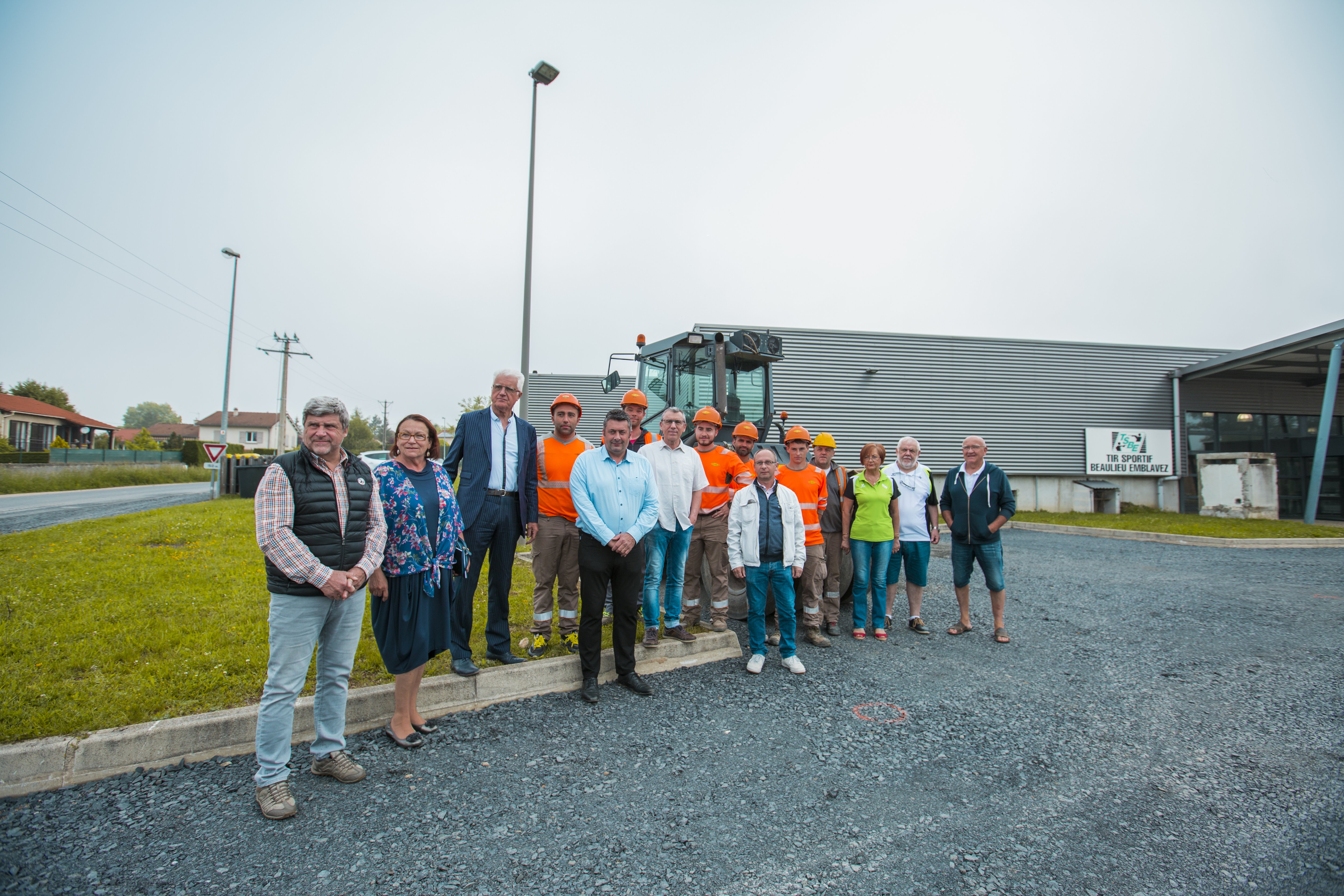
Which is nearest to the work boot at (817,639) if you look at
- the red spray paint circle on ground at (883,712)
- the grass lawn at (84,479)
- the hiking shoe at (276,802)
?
the red spray paint circle on ground at (883,712)

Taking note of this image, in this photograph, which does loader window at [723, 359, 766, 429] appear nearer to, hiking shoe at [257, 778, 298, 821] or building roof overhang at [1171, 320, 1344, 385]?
hiking shoe at [257, 778, 298, 821]

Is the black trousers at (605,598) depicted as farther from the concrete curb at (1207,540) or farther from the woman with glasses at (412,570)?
the concrete curb at (1207,540)

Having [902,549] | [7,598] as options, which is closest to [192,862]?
[7,598]

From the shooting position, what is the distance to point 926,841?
2.56 meters

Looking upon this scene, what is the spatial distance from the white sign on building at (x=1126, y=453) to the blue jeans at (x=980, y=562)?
705 inches

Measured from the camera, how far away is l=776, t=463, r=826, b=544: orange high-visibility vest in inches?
213

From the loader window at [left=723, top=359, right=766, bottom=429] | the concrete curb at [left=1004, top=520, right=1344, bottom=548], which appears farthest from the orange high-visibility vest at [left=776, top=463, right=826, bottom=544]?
the concrete curb at [left=1004, top=520, right=1344, bottom=548]

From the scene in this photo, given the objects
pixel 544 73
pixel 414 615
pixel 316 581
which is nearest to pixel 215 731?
pixel 414 615

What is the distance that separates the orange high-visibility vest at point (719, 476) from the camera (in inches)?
212

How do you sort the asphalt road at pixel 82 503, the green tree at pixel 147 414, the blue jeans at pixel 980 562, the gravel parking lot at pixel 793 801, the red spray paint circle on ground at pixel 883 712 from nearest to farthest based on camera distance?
the gravel parking lot at pixel 793 801
the red spray paint circle on ground at pixel 883 712
the blue jeans at pixel 980 562
the asphalt road at pixel 82 503
the green tree at pixel 147 414

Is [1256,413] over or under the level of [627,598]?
over

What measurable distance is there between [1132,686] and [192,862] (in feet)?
18.9

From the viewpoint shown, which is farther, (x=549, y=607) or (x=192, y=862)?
(x=549, y=607)

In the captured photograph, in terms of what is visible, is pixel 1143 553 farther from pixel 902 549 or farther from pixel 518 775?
pixel 518 775
